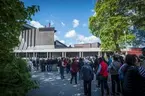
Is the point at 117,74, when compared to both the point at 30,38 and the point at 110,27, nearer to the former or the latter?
the point at 110,27

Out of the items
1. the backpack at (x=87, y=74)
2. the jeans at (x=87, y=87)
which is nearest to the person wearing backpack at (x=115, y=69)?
the backpack at (x=87, y=74)

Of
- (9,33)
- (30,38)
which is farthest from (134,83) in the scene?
(30,38)

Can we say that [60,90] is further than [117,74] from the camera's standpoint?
Yes

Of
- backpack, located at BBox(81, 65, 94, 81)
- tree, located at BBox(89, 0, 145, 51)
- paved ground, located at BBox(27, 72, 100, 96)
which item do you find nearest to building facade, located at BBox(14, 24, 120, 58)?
tree, located at BBox(89, 0, 145, 51)

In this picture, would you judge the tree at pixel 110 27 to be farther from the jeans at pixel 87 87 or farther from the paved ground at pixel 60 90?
the jeans at pixel 87 87

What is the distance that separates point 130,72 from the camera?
17.3 ft

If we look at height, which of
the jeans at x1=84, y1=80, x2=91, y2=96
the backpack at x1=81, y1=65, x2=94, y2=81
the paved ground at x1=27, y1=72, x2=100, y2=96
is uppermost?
the backpack at x1=81, y1=65, x2=94, y2=81

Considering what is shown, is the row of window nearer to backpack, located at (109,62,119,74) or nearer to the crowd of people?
the crowd of people

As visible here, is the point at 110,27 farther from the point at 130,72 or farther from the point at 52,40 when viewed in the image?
the point at 52,40

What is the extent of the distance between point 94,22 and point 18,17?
95.8ft

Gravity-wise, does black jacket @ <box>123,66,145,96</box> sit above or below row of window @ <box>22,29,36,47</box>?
below

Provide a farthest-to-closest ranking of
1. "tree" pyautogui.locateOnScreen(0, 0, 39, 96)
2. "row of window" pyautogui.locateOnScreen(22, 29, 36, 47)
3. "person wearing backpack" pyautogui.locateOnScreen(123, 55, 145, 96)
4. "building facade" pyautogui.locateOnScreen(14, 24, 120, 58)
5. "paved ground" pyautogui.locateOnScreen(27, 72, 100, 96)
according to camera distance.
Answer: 1. "row of window" pyautogui.locateOnScreen(22, 29, 36, 47)
2. "building facade" pyautogui.locateOnScreen(14, 24, 120, 58)
3. "paved ground" pyautogui.locateOnScreen(27, 72, 100, 96)
4. "tree" pyautogui.locateOnScreen(0, 0, 39, 96)
5. "person wearing backpack" pyautogui.locateOnScreen(123, 55, 145, 96)

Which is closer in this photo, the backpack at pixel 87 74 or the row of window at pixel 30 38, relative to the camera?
the backpack at pixel 87 74

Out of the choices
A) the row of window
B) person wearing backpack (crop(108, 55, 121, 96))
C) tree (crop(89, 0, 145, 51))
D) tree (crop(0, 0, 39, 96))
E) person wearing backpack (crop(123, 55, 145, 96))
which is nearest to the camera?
person wearing backpack (crop(123, 55, 145, 96))
